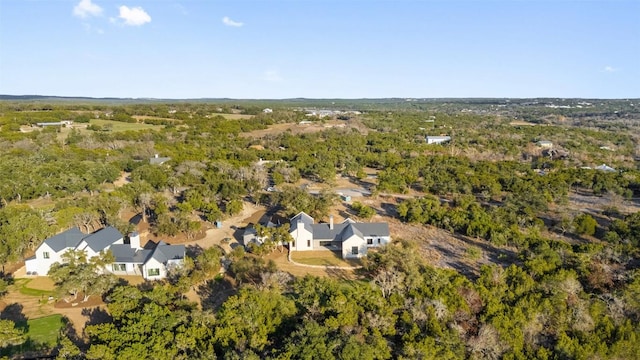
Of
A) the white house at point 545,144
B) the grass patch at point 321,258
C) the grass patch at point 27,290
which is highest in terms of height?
the white house at point 545,144

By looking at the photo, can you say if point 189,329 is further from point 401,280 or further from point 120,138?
point 120,138

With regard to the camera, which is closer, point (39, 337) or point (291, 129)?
point (39, 337)

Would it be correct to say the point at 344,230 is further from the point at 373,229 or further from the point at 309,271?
the point at 309,271

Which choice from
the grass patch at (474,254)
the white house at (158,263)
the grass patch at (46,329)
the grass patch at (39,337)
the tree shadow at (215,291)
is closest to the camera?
the grass patch at (39,337)

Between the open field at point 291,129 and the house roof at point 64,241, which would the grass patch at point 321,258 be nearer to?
the house roof at point 64,241

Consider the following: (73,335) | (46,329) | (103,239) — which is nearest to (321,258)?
(103,239)

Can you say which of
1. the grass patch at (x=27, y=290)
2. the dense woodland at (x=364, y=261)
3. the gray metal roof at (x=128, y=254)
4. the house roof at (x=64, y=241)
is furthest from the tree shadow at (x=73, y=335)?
the house roof at (x=64, y=241)

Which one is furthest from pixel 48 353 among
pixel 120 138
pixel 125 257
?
pixel 120 138
